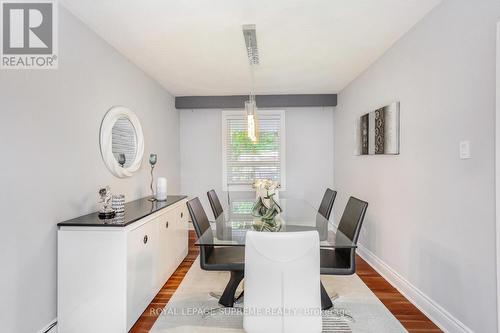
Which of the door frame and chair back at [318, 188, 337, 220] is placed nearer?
the door frame

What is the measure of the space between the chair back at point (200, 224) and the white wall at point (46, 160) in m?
0.94

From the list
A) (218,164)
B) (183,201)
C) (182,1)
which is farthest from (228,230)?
(218,164)

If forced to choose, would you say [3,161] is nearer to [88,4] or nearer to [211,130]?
[88,4]

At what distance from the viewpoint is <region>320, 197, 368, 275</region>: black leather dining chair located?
2.09m

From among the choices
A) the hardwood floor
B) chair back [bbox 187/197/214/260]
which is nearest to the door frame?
the hardwood floor

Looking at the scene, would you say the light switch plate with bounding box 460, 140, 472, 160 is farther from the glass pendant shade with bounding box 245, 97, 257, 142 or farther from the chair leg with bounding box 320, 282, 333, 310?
the glass pendant shade with bounding box 245, 97, 257, 142

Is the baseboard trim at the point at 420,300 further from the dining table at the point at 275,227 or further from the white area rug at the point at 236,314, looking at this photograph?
the dining table at the point at 275,227

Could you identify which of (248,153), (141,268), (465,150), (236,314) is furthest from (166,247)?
(465,150)

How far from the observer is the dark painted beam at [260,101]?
4727mm

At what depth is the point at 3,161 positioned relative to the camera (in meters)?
1.60

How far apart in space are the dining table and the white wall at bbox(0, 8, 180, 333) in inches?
43.3

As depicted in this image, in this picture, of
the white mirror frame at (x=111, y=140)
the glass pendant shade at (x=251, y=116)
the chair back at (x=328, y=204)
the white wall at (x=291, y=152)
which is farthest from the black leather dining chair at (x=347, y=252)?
the white wall at (x=291, y=152)

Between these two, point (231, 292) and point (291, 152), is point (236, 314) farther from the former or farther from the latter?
point (291, 152)

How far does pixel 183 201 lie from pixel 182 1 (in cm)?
228
